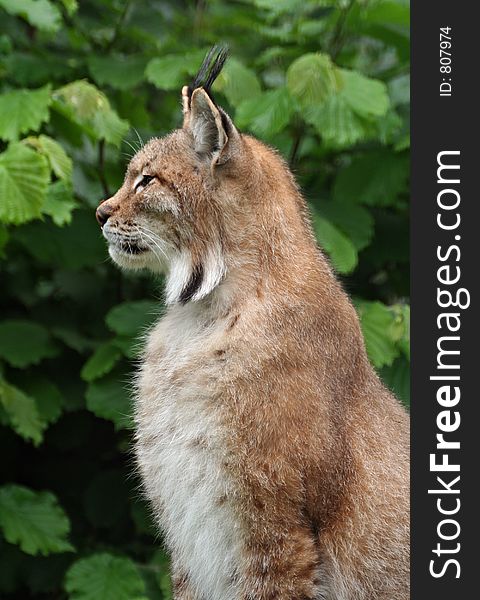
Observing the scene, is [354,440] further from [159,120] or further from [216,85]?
[159,120]

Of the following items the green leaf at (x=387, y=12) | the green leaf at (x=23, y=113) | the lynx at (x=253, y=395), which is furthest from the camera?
the green leaf at (x=387, y=12)

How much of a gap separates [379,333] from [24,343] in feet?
6.07

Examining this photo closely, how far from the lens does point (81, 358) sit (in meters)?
6.19

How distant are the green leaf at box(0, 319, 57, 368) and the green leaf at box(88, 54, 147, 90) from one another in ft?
4.33

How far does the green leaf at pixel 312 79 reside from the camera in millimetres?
4965

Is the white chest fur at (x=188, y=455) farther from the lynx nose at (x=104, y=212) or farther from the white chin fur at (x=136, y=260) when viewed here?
the lynx nose at (x=104, y=212)

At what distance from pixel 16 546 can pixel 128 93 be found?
2.54 meters

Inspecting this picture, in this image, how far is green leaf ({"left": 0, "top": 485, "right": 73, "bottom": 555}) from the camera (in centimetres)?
538

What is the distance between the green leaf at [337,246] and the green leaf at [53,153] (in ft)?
3.83

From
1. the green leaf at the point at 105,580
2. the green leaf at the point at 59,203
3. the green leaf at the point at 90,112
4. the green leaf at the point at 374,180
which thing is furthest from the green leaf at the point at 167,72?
the green leaf at the point at 105,580

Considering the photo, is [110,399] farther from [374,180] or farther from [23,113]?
[374,180]

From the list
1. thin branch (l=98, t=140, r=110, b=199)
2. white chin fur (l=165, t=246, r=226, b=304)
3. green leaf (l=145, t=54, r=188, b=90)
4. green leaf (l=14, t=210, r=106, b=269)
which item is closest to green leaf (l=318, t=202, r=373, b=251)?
green leaf (l=145, t=54, r=188, b=90)

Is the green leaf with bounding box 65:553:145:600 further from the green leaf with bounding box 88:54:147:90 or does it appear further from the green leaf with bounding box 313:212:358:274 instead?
the green leaf with bounding box 88:54:147:90

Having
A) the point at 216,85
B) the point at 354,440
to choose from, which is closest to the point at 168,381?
the point at 354,440
